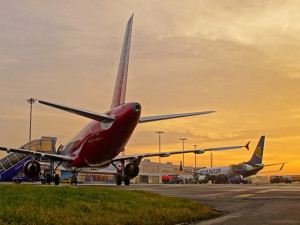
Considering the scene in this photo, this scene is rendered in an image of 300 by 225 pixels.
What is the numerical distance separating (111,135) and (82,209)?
15.3m

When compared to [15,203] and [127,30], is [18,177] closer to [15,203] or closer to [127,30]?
[127,30]

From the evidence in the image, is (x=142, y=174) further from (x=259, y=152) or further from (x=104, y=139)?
(x=104, y=139)

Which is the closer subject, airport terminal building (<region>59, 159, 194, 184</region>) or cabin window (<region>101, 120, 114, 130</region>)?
cabin window (<region>101, 120, 114, 130</region>)

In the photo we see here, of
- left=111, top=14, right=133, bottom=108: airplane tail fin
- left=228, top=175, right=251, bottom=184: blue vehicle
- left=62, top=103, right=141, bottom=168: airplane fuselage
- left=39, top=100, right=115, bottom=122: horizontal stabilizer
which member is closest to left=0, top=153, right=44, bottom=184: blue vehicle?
left=62, top=103, right=141, bottom=168: airplane fuselage

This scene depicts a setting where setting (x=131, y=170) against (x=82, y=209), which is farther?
(x=131, y=170)

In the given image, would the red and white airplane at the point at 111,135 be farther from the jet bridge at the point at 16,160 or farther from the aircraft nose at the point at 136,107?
the jet bridge at the point at 16,160

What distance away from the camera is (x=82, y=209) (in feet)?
40.2

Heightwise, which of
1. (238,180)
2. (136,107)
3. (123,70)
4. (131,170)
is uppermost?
(123,70)

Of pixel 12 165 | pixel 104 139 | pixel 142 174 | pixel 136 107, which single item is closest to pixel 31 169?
pixel 104 139

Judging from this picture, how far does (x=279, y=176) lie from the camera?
12094 cm

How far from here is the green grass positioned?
33.9 ft

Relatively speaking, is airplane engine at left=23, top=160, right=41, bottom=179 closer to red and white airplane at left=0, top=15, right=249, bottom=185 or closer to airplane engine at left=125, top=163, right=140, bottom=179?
red and white airplane at left=0, top=15, right=249, bottom=185

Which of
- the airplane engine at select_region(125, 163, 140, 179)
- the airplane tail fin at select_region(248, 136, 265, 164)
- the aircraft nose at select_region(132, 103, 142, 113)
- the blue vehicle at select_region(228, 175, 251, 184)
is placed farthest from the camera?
the airplane tail fin at select_region(248, 136, 265, 164)

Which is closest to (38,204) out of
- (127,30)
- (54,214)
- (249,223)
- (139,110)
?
(54,214)
